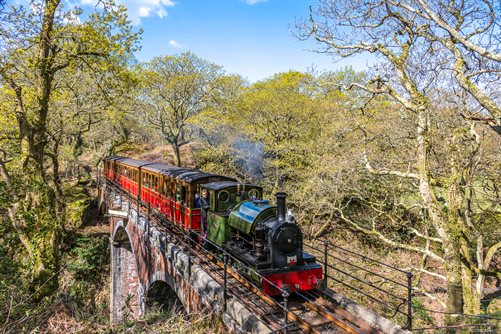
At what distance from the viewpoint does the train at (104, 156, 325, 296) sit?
293 inches

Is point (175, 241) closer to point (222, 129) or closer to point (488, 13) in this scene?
point (488, 13)

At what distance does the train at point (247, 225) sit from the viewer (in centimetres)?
744

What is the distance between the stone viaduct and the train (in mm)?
826

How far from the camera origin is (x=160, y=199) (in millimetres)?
14070

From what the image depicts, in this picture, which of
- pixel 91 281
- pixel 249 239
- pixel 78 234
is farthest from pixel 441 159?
pixel 78 234

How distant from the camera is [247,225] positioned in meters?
8.24

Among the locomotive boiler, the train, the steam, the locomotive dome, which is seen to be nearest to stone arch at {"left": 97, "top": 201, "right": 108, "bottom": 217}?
the steam

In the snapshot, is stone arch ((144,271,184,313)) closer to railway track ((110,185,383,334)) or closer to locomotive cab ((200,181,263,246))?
locomotive cab ((200,181,263,246))

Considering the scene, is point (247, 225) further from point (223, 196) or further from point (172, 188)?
point (172, 188)

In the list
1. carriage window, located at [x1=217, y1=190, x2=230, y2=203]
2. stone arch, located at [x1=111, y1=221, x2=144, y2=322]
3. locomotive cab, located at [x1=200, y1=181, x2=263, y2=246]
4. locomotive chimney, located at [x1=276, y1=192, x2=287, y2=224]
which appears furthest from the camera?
stone arch, located at [x1=111, y1=221, x2=144, y2=322]

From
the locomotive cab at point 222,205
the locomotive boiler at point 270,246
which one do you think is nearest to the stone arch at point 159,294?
the locomotive cab at point 222,205

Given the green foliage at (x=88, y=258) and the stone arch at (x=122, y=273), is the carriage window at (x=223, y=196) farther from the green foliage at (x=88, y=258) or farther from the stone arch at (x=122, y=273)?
the green foliage at (x=88, y=258)

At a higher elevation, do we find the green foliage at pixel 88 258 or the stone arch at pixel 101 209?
the stone arch at pixel 101 209

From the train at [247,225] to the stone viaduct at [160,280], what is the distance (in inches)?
32.5
